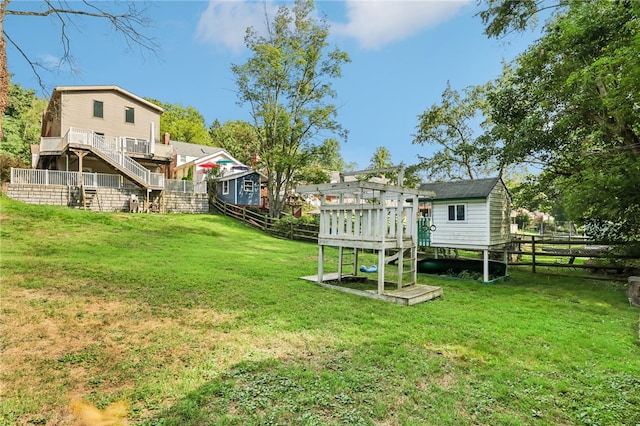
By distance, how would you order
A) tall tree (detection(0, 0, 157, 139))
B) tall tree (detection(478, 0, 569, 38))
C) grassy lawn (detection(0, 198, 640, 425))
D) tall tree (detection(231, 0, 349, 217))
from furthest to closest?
tall tree (detection(231, 0, 349, 217)), tall tree (detection(478, 0, 569, 38)), tall tree (detection(0, 0, 157, 139)), grassy lawn (detection(0, 198, 640, 425))

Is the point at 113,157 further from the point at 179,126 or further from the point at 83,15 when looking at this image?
the point at 179,126

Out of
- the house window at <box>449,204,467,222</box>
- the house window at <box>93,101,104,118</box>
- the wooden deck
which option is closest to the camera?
the wooden deck

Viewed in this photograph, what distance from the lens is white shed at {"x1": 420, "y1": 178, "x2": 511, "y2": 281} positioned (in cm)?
983

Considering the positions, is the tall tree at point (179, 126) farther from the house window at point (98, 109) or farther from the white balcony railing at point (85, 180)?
the white balcony railing at point (85, 180)

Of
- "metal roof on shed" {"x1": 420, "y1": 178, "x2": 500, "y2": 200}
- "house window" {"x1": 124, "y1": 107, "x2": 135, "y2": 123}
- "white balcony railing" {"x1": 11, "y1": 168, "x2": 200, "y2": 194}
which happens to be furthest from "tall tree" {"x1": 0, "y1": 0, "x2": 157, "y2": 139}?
"house window" {"x1": 124, "y1": 107, "x2": 135, "y2": 123}

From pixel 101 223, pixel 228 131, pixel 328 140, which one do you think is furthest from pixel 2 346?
pixel 228 131

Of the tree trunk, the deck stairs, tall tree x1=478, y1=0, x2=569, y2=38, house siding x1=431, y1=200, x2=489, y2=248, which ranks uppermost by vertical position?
tall tree x1=478, y1=0, x2=569, y2=38

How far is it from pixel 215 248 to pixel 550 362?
10.7 metres

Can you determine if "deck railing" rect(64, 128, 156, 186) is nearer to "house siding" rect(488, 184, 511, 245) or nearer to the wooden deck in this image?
the wooden deck

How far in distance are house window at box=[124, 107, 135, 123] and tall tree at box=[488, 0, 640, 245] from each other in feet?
77.3

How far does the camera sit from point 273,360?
11.7ft

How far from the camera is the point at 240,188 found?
25.7 metres

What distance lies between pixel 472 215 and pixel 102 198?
19.1 meters

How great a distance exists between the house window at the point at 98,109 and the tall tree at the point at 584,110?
24.1 m
